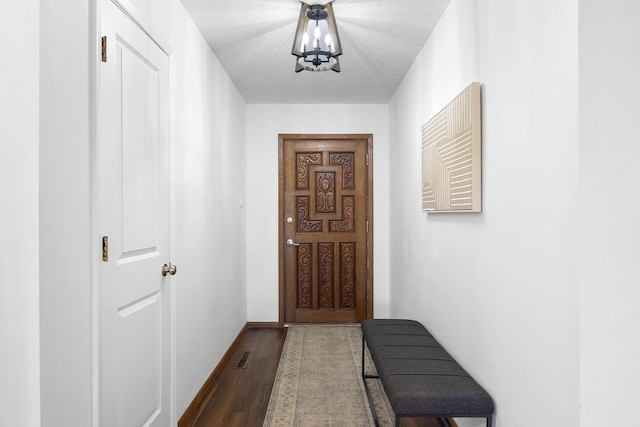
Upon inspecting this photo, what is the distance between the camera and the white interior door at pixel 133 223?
1610 mm

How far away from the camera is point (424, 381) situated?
1.88 meters

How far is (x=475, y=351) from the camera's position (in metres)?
2.02

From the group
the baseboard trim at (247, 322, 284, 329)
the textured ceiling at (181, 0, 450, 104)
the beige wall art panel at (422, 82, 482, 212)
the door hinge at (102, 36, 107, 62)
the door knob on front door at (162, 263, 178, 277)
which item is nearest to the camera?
the door hinge at (102, 36, 107, 62)

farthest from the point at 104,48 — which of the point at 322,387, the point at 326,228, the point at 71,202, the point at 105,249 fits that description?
the point at 326,228

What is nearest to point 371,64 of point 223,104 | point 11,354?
point 223,104

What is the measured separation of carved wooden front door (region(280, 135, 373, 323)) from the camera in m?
4.76

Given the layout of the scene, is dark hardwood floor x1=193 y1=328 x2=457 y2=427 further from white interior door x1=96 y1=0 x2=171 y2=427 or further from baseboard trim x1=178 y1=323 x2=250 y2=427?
white interior door x1=96 y1=0 x2=171 y2=427

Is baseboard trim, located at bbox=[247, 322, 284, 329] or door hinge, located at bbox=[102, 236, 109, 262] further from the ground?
door hinge, located at bbox=[102, 236, 109, 262]

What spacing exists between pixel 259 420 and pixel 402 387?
1.11 metres

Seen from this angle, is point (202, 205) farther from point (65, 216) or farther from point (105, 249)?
point (65, 216)

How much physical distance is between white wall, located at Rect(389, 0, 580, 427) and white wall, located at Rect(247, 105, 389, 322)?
206cm

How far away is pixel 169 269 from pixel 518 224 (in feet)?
5.52

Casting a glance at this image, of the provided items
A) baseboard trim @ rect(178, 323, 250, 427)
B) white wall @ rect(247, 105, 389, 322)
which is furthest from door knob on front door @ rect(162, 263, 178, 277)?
white wall @ rect(247, 105, 389, 322)

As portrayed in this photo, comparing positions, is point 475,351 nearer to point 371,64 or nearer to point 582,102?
point 582,102
